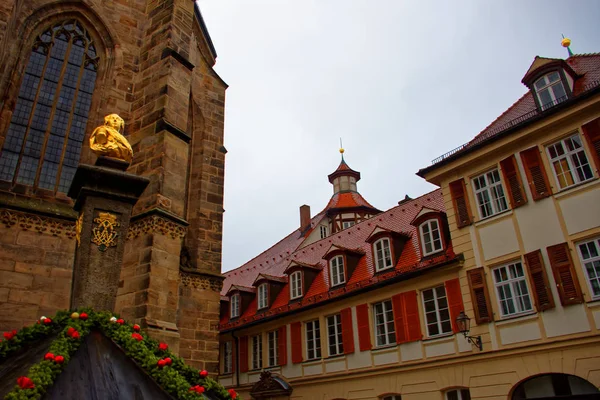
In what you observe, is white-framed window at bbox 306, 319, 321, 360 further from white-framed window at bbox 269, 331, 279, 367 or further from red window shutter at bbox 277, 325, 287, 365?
white-framed window at bbox 269, 331, 279, 367

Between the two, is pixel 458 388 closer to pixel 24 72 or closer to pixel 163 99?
pixel 163 99

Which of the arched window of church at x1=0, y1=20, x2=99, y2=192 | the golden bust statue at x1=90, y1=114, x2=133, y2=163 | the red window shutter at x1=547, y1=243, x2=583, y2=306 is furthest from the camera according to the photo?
the red window shutter at x1=547, y1=243, x2=583, y2=306

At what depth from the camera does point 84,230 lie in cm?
514

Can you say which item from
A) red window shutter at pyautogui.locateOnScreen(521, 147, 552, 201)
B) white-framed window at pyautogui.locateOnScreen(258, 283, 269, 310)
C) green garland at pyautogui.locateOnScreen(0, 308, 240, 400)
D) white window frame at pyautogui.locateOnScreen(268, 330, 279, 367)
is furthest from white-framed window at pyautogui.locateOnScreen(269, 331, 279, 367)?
green garland at pyautogui.locateOnScreen(0, 308, 240, 400)

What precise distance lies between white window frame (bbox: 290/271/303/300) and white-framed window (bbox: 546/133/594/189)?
1101cm

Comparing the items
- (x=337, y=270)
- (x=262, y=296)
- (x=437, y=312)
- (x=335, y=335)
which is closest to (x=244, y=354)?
(x=262, y=296)

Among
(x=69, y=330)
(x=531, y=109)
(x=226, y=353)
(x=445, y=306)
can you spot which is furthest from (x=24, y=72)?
(x=226, y=353)

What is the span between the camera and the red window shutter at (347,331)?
16797mm

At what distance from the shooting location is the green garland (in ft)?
11.8

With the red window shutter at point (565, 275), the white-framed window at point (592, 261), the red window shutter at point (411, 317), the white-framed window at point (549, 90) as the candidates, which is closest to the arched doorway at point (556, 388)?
the red window shutter at point (565, 275)

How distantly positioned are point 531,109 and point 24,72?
42.9 feet

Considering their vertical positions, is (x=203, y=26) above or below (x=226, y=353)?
above

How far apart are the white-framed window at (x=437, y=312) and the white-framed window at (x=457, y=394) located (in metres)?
1.58

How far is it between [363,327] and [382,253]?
2623mm
